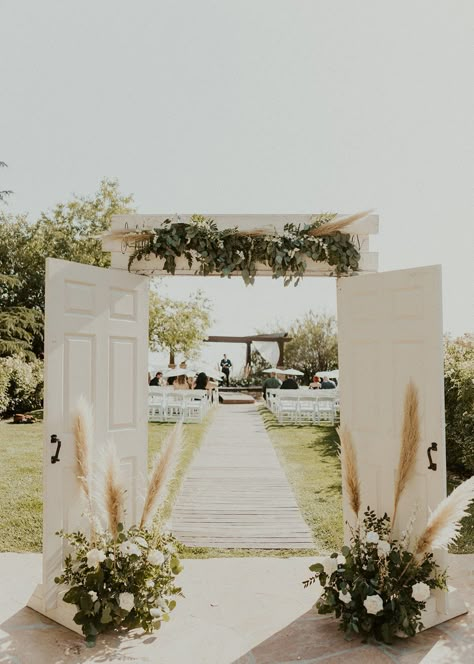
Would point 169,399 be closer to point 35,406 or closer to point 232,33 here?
point 35,406

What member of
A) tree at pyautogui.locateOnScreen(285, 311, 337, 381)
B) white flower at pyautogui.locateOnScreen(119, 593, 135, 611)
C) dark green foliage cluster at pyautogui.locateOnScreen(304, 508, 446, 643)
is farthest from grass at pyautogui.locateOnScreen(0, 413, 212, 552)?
tree at pyautogui.locateOnScreen(285, 311, 337, 381)

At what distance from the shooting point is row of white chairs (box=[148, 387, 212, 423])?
1371 centimetres

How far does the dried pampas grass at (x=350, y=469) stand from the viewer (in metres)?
3.56

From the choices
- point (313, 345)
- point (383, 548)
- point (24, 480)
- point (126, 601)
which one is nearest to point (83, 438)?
point (126, 601)

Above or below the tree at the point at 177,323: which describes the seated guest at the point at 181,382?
below

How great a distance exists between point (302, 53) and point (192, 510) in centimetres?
583

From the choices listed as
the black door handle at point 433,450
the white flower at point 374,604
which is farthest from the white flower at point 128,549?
the black door handle at point 433,450

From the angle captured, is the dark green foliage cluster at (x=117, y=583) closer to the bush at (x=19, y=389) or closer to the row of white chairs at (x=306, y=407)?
the row of white chairs at (x=306, y=407)

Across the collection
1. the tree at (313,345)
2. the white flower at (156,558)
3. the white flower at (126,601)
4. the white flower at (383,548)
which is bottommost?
the white flower at (126,601)

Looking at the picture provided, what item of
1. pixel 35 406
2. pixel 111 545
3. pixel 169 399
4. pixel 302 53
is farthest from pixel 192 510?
pixel 35 406

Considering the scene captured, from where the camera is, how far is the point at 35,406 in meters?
15.0

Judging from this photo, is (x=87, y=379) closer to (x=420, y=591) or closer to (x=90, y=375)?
(x=90, y=375)

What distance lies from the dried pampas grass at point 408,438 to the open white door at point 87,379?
187 cm

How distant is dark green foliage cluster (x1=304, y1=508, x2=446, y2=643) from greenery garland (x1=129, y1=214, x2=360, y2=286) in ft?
6.42
